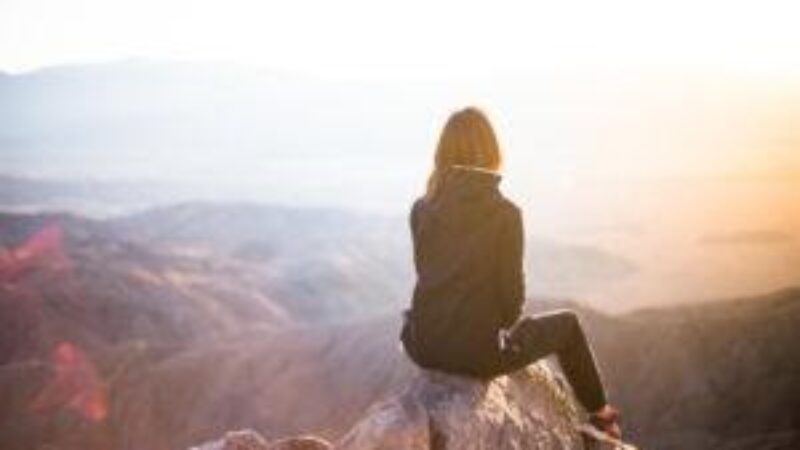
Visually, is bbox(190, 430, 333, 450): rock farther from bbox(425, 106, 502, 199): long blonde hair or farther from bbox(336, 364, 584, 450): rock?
bbox(425, 106, 502, 199): long blonde hair

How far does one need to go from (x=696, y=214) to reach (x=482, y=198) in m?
144

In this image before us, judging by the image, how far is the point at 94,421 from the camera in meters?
46.9

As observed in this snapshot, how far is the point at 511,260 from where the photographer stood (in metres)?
5.86

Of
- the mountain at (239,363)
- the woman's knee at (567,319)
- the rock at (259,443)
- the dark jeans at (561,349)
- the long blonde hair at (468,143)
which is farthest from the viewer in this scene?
the mountain at (239,363)

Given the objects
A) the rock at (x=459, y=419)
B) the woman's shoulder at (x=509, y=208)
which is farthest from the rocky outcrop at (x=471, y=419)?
the woman's shoulder at (x=509, y=208)

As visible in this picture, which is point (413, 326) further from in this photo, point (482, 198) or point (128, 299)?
point (128, 299)

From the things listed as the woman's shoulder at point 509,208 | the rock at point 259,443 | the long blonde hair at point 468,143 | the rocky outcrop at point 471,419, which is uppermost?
the long blonde hair at point 468,143

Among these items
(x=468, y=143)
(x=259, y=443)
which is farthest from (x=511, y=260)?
(x=259, y=443)

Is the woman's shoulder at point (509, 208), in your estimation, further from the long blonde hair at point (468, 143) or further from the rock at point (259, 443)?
the rock at point (259, 443)

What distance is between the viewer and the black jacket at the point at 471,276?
587 cm

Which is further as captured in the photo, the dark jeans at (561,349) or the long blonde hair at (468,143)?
the dark jeans at (561,349)

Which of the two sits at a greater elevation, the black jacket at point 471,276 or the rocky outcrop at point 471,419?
the black jacket at point 471,276

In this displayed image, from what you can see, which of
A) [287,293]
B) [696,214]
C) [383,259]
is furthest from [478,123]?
[696,214]

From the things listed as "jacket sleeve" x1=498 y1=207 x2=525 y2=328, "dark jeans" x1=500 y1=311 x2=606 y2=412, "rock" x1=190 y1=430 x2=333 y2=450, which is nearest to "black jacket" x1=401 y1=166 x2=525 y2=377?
"jacket sleeve" x1=498 y1=207 x2=525 y2=328
